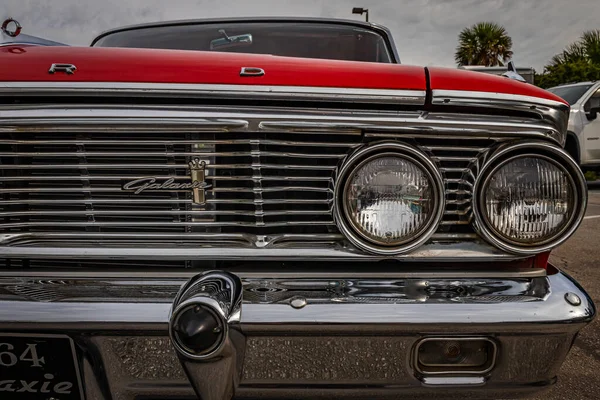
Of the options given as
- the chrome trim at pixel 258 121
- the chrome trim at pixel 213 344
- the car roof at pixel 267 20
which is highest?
the car roof at pixel 267 20

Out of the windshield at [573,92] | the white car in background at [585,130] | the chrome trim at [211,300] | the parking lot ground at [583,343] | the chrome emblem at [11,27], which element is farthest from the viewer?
the windshield at [573,92]

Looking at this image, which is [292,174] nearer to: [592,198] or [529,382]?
[529,382]

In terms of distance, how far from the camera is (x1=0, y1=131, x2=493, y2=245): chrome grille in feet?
4.35

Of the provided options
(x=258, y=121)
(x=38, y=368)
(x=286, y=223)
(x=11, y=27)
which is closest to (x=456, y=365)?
(x=286, y=223)

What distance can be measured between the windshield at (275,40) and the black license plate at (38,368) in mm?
1713

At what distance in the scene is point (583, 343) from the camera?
242 centimetres

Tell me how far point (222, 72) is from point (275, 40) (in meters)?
1.32

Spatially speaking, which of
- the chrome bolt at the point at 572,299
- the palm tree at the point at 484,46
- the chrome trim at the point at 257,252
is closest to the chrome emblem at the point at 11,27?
the chrome trim at the point at 257,252

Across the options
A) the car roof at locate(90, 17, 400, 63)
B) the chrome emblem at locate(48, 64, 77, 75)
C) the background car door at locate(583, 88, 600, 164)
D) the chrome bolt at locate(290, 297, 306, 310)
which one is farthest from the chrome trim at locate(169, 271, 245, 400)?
the background car door at locate(583, 88, 600, 164)

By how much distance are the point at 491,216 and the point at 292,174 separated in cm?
53

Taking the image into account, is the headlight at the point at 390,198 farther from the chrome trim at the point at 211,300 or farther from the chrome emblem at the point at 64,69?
the chrome emblem at the point at 64,69

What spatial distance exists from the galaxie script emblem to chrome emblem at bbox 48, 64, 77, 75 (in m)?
0.32

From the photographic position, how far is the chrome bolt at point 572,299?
4.09 feet

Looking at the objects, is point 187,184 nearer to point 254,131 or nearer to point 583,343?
point 254,131
